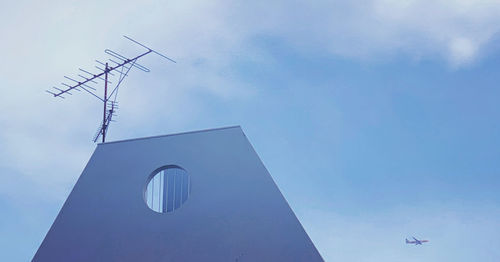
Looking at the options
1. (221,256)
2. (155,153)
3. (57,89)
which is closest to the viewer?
(221,256)

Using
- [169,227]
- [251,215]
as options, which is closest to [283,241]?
[251,215]

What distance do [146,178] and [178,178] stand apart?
0.72 meters

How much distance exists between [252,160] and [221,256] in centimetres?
173

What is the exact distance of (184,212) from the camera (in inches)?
307

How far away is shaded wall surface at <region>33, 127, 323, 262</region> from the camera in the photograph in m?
7.40

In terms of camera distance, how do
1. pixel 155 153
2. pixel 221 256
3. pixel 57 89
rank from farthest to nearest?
pixel 57 89, pixel 155 153, pixel 221 256

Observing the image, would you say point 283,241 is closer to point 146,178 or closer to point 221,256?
point 221,256

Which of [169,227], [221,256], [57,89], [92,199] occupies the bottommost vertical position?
[221,256]

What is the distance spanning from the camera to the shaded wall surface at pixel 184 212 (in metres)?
7.40

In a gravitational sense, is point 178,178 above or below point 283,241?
above

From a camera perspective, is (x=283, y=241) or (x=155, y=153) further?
(x=155, y=153)

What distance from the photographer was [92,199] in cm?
824

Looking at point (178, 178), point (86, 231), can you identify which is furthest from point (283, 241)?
point (86, 231)

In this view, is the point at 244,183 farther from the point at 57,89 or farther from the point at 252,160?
the point at 57,89
